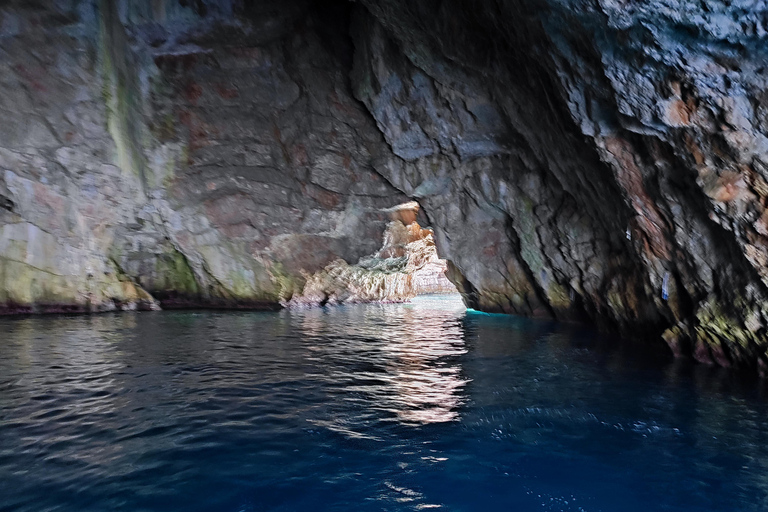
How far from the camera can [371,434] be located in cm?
521

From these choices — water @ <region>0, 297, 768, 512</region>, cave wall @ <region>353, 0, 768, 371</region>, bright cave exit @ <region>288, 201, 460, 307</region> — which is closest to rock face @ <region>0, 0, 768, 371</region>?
cave wall @ <region>353, 0, 768, 371</region>

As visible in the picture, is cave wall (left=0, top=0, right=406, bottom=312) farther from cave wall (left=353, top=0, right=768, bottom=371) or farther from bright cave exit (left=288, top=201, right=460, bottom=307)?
cave wall (left=353, top=0, right=768, bottom=371)

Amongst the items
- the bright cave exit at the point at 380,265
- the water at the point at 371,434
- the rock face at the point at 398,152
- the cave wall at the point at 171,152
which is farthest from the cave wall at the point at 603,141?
the bright cave exit at the point at 380,265

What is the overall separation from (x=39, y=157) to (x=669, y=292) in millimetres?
18366

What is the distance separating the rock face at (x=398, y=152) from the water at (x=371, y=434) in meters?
3.17

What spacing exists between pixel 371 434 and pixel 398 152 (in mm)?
12424

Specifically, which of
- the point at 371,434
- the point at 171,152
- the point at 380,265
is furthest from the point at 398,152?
the point at 371,434

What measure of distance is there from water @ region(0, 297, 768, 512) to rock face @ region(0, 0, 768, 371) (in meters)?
3.17

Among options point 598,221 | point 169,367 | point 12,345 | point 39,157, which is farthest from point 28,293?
point 598,221

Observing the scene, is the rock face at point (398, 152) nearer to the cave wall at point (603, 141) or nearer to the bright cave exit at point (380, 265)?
the cave wall at point (603, 141)

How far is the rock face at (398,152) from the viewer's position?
725 centimetres

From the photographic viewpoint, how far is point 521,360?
967 centimetres

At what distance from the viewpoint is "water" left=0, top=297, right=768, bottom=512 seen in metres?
3.90

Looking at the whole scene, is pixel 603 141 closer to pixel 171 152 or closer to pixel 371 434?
pixel 371 434
